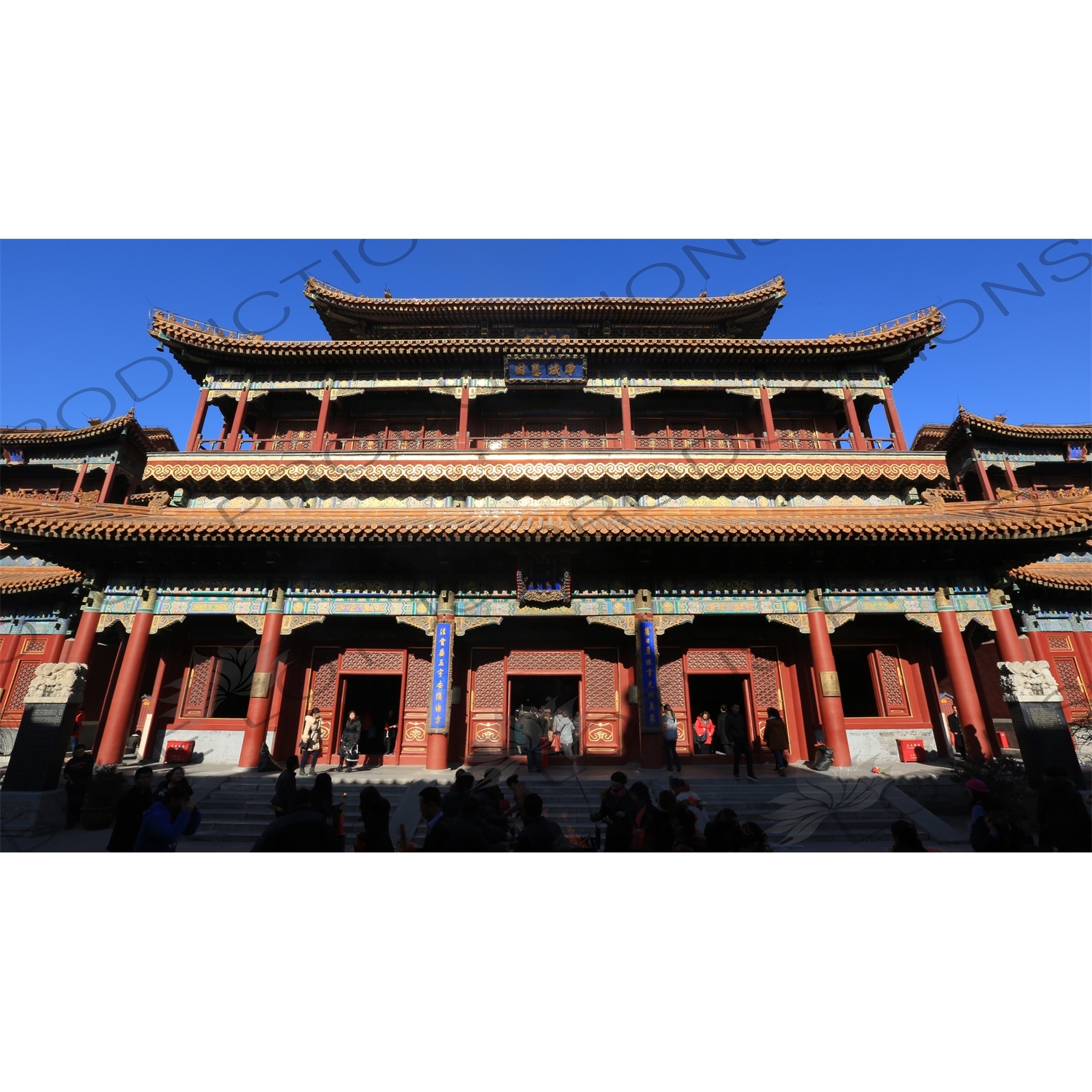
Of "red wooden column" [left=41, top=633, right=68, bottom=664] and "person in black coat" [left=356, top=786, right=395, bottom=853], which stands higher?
"red wooden column" [left=41, top=633, right=68, bottom=664]

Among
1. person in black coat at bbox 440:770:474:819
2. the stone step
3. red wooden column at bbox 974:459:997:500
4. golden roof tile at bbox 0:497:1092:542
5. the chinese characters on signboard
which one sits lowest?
the stone step

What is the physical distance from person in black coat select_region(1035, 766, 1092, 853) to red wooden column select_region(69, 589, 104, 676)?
15.6m

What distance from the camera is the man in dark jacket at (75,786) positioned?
26.5ft

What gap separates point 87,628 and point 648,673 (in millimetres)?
Answer: 11629

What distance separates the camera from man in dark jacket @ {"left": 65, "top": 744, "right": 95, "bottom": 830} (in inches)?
318

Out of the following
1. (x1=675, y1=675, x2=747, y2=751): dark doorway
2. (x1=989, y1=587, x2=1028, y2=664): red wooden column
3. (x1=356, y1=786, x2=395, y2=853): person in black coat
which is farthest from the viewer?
(x1=675, y1=675, x2=747, y2=751): dark doorway

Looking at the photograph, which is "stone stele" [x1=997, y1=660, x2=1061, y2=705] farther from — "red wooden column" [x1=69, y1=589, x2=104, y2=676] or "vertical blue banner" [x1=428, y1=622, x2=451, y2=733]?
"red wooden column" [x1=69, y1=589, x2=104, y2=676]

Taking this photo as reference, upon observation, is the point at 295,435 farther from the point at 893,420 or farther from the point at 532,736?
the point at 893,420

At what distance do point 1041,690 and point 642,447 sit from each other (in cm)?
1023

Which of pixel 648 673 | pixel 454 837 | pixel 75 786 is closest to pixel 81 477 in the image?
pixel 75 786

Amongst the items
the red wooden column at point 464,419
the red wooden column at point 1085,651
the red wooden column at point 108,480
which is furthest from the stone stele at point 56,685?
the red wooden column at point 1085,651

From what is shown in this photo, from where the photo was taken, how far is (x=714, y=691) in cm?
1293

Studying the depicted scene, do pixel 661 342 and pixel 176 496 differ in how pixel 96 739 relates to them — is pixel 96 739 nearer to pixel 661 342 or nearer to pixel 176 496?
pixel 176 496

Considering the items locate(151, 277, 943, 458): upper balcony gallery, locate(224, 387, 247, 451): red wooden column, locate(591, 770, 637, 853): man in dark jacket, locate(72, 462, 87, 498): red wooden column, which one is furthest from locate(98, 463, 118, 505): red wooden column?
locate(591, 770, 637, 853): man in dark jacket
